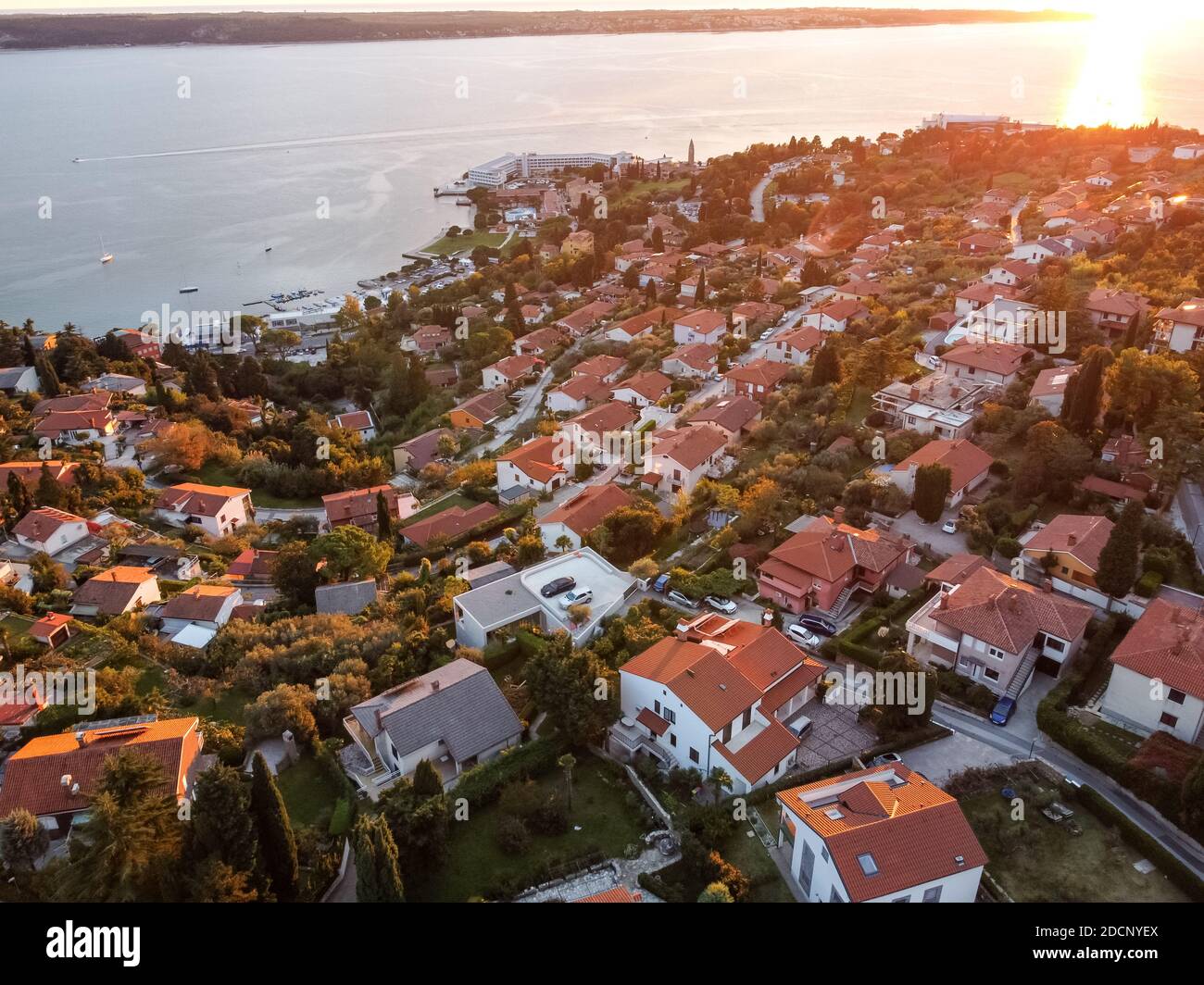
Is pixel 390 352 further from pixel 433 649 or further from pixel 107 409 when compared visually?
pixel 433 649

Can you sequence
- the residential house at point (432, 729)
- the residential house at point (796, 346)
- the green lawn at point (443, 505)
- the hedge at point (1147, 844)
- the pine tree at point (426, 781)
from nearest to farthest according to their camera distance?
the hedge at point (1147, 844)
the pine tree at point (426, 781)
the residential house at point (432, 729)
the green lawn at point (443, 505)
the residential house at point (796, 346)

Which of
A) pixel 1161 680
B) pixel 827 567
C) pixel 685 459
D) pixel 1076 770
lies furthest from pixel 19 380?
pixel 1161 680

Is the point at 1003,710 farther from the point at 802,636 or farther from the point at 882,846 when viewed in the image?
the point at 882,846

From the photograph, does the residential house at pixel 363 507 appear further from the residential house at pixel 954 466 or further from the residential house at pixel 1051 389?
the residential house at pixel 1051 389

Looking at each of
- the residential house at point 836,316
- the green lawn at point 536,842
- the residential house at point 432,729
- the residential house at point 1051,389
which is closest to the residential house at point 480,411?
the residential house at point 836,316

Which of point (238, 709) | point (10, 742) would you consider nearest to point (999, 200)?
point (238, 709)

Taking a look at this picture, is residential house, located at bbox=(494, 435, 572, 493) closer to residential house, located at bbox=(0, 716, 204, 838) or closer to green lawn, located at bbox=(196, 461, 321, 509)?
green lawn, located at bbox=(196, 461, 321, 509)
